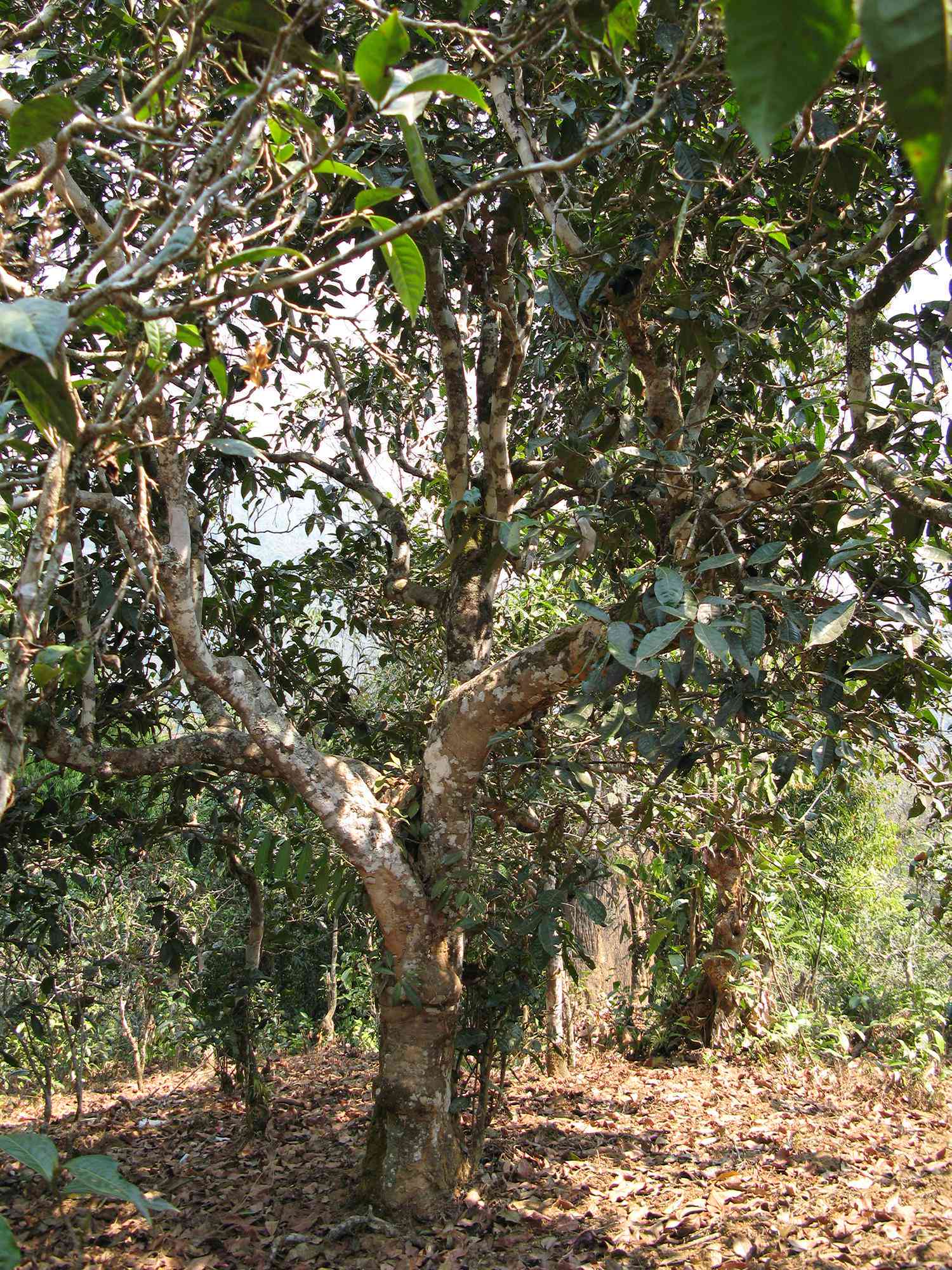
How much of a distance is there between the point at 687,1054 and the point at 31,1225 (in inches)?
145

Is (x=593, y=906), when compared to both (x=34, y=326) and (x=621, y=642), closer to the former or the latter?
(x=621, y=642)

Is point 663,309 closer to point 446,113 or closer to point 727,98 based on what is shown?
point 727,98

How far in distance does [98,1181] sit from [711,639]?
1.33 m

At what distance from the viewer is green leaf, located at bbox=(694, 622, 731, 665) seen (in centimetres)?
179

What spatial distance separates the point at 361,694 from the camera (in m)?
4.88

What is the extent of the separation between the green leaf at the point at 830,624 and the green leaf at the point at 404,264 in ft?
3.48

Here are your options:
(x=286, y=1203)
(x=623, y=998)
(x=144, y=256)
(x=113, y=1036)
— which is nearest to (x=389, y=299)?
(x=144, y=256)

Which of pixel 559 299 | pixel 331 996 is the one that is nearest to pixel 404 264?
pixel 559 299

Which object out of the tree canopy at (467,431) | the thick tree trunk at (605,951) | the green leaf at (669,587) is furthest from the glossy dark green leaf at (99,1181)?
the thick tree trunk at (605,951)

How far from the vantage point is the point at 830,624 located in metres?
1.90

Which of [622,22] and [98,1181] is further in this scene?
[622,22]

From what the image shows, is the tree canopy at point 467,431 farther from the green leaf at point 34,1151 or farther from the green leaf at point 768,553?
the green leaf at point 34,1151

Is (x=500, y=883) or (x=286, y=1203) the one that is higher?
(x=500, y=883)

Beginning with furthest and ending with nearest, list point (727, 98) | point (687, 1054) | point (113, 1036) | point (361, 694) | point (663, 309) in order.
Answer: point (113, 1036)
point (687, 1054)
point (361, 694)
point (663, 309)
point (727, 98)
